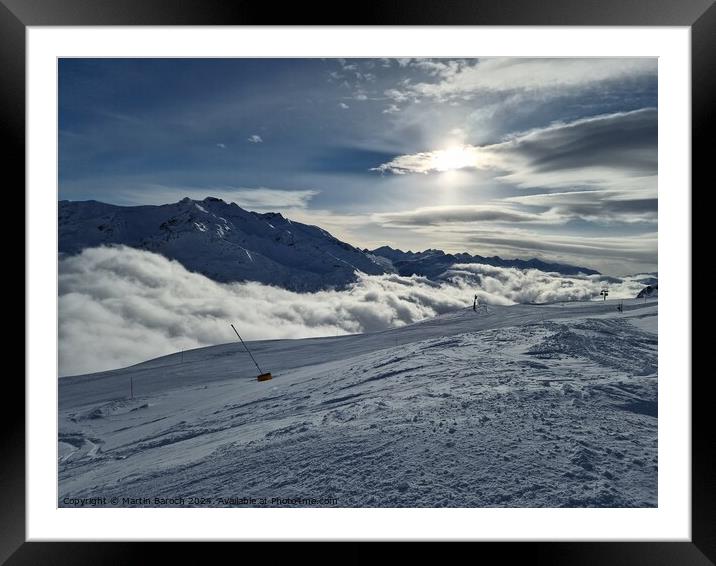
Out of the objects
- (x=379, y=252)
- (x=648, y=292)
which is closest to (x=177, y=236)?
(x=379, y=252)

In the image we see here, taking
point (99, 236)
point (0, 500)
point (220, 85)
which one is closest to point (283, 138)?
point (220, 85)

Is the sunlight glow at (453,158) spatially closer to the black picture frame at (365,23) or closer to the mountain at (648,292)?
the black picture frame at (365,23)

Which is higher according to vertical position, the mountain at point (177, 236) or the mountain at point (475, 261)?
the mountain at point (177, 236)

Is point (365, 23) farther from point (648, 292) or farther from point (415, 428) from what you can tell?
point (648, 292)

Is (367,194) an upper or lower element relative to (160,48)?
lower

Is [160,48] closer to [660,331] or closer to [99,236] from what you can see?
[99,236]

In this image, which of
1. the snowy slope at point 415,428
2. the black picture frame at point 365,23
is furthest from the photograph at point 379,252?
the black picture frame at point 365,23
